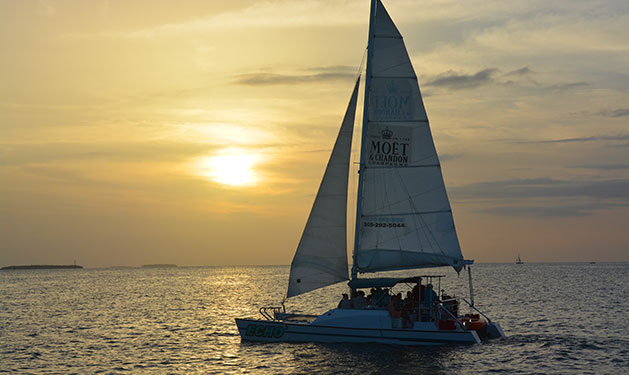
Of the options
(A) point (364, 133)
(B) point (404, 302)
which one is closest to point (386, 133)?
(A) point (364, 133)

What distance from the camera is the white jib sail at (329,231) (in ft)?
108

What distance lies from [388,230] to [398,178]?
2.67 m

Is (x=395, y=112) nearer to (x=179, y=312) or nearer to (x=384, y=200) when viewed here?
(x=384, y=200)

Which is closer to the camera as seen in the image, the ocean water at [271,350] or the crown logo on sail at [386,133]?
the ocean water at [271,350]

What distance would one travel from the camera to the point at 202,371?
30484 millimetres

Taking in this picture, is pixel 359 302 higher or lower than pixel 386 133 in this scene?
lower

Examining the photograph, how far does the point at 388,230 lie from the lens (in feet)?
107

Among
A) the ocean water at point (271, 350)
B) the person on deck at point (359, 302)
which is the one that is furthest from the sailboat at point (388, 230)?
the ocean water at point (271, 350)

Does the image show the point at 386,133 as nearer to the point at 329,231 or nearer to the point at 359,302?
the point at 329,231

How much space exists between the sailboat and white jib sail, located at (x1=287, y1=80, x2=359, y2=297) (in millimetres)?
51

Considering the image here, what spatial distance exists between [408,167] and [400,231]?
128 inches

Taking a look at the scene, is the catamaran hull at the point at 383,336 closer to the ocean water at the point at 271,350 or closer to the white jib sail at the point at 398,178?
the ocean water at the point at 271,350

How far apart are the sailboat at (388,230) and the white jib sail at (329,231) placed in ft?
0.17

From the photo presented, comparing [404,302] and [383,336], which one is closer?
[383,336]
